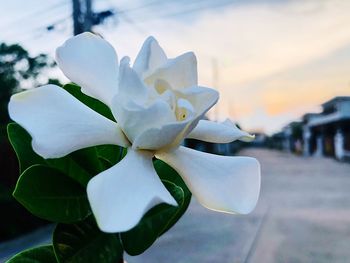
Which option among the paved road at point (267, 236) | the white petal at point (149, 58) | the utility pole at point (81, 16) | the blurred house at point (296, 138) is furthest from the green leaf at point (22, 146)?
the blurred house at point (296, 138)

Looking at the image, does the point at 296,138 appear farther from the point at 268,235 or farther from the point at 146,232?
the point at 146,232

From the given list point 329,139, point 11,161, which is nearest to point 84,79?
point 11,161

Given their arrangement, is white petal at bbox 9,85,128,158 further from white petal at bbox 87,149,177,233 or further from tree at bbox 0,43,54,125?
tree at bbox 0,43,54,125

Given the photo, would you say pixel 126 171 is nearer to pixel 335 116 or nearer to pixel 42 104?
pixel 42 104

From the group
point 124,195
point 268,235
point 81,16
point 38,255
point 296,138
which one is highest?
point 124,195

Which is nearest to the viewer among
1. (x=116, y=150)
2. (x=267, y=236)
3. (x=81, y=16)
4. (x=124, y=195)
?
(x=124, y=195)

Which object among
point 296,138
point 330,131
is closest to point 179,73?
point 330,131
